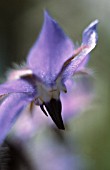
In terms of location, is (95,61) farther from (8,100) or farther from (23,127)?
(8,100)

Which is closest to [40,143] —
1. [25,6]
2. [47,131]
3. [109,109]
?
[47,131]

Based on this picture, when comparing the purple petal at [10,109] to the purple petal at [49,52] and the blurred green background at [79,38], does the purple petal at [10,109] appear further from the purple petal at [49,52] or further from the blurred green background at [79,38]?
the blurred green background at [79,38]

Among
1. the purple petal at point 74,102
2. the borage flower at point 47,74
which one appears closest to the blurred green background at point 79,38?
the purple petal at point 74,102

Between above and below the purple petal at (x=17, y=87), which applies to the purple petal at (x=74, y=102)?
below

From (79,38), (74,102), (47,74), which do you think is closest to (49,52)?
(47,74)

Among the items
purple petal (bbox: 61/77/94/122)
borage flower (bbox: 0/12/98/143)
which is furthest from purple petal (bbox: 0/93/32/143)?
purple petal (bbox: 61/77/94/122)

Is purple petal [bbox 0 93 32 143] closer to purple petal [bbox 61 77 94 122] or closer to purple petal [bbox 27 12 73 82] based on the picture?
purple petal [bbox 27 12 73 82]
